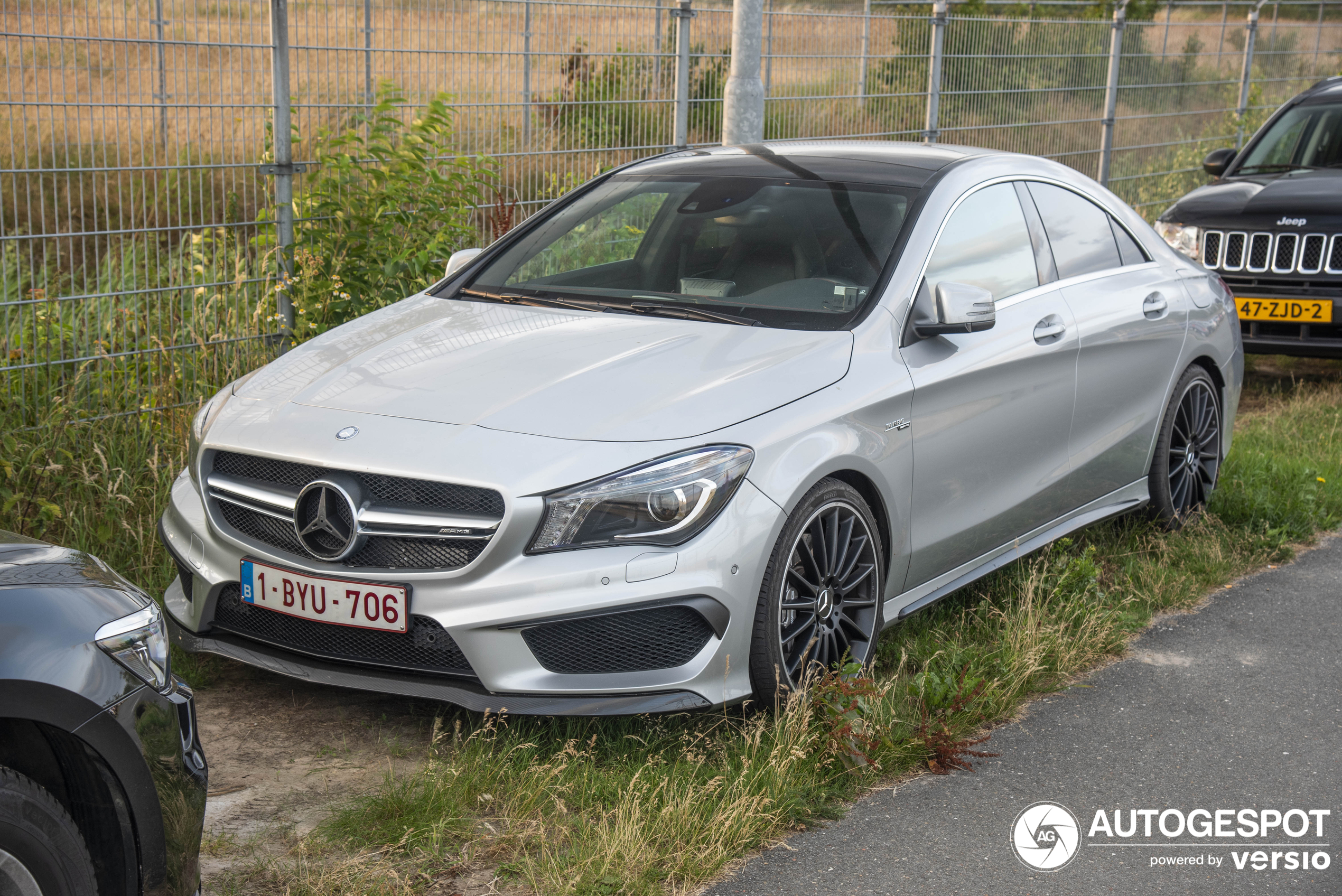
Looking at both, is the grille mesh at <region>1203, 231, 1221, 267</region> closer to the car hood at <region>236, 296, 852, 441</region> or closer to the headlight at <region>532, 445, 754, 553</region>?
the car hood at <region>236, 296, 852, 441</region>

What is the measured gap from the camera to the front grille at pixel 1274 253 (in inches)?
312

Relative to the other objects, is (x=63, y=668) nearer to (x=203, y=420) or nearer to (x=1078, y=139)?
(x=203, y=420)

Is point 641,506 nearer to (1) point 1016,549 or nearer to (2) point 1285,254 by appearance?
(1) point 1016,549

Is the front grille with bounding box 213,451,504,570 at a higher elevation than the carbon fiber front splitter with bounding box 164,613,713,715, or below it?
higher

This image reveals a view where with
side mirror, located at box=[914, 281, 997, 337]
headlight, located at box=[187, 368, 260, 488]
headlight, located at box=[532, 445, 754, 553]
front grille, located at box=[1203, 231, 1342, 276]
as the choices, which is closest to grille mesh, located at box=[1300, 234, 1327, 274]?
front grille, located at box=[1203, 231, 1342, 276]

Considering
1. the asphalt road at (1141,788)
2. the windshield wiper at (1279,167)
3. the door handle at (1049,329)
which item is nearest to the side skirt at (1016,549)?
the asphalt road at (1141,788)

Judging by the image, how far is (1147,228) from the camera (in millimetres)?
5777

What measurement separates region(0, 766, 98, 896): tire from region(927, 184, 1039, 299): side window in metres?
2.96

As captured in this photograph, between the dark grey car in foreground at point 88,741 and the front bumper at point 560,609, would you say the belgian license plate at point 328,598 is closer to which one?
the front bumper at point 560,609

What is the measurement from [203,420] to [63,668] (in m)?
1.79

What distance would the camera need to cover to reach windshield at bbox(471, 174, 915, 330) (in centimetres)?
430

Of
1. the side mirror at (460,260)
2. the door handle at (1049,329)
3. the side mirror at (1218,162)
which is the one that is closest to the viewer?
the door handle at (1049,329)

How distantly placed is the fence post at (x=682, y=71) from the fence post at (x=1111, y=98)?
5416mm

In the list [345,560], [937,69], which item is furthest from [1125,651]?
[937,69]
